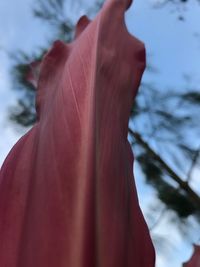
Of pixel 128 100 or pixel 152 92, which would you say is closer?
pixel 128 100

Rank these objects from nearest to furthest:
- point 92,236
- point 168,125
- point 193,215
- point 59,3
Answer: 1. point 92,236
2. point 193,215
3. point 168,125
4. point 59,3

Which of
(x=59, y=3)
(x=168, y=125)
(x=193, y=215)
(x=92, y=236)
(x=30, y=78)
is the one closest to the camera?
(x=92, y=236)

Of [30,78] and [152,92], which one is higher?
[152,92]

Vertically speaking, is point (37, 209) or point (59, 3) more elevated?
point (59, 3)

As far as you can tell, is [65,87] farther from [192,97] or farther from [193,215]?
[192,97]

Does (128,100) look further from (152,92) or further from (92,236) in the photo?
(152,92)

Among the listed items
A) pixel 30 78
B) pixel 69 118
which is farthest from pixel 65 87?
pixel 30 78

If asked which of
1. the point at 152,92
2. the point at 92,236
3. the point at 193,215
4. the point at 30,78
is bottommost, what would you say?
the point at 193,215

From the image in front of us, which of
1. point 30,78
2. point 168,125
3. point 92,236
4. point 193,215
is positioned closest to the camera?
point 92,236

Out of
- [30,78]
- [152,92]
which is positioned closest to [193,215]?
[152,92]
